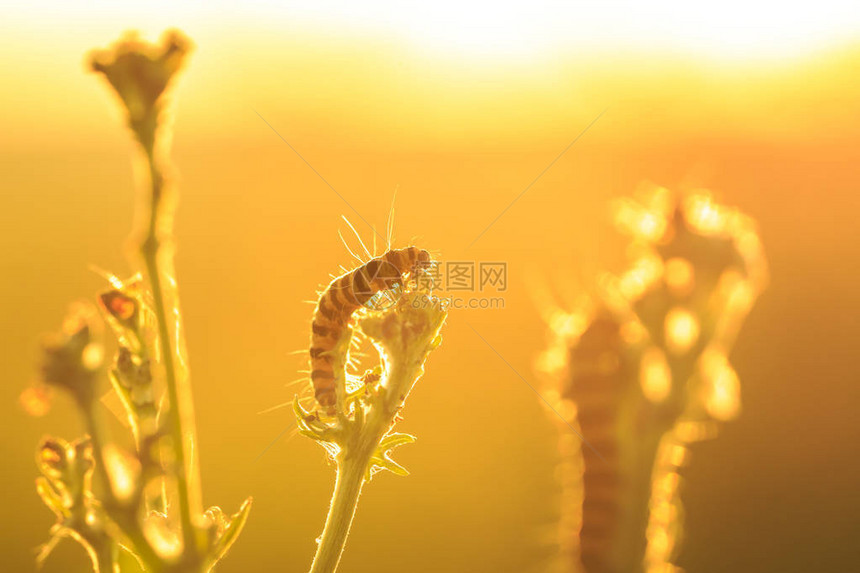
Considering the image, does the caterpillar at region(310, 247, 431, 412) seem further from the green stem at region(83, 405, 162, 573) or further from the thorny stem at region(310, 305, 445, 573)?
the green stem at region(83, 405, 162, 573)

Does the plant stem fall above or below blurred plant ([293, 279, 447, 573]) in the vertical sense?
below

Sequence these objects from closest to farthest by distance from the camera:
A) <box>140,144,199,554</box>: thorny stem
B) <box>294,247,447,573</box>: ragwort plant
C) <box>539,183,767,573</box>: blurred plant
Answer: <box>140,144,199,554</box>: thorny stem, <box>539,183,767,573</box>: blurred plant, <box>294,247,447,573</box>: ragwort plant

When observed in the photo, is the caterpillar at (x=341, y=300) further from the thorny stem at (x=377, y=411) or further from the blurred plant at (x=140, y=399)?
the blurred plant at (x=140, y=399)

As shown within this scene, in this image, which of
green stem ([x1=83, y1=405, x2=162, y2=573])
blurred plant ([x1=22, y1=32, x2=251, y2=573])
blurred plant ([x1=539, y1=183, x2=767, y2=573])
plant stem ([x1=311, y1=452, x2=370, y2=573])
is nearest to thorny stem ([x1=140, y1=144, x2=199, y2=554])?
blurred plant ([x1=22, y1=32, x2=251, y2=573])

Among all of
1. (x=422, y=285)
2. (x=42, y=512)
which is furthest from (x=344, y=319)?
(x=42, y=512)

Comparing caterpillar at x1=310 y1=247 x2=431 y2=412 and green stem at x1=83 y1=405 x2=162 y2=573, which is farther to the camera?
caterpillar at x1=310 y1=247 x2=431 y2=412

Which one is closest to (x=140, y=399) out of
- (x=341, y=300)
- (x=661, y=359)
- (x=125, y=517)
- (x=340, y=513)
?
(x=125, y=517)

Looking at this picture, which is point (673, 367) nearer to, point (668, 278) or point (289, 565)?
point (668, 278)
